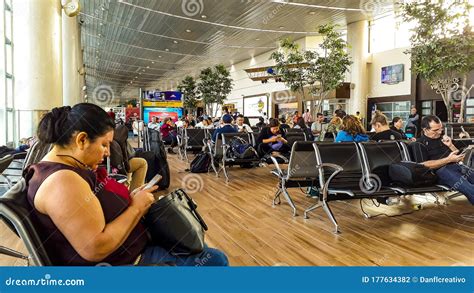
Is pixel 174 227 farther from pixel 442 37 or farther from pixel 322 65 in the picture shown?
pixel 322 65

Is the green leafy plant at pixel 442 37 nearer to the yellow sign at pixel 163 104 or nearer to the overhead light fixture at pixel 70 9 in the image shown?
the overhead light fixture at pixel 70 9

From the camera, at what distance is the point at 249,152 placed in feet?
23.7

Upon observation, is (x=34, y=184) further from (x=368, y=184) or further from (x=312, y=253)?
(x=368, y=184)

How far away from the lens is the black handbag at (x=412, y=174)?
4172 millimetres

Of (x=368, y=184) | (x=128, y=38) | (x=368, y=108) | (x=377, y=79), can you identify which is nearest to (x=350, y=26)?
(x=377, y=79)

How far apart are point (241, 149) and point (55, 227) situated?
5.96m

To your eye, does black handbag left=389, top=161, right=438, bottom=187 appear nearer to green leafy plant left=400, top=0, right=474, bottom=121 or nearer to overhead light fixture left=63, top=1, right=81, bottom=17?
green leafy plant left=400, top=0, right=474, bottom=121

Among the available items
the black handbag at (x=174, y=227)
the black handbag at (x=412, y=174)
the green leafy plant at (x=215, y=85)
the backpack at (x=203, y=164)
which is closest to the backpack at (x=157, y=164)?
the backpack at (x=203, y=164)

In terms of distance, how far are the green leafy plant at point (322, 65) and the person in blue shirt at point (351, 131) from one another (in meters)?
6.77

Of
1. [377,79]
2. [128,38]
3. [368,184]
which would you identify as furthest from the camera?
[128,38]

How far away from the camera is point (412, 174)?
4.16 metres

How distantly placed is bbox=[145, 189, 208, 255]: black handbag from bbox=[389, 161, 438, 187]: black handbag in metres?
3.27

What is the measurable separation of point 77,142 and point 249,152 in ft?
19.1

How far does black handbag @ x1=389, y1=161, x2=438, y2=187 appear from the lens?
4172mm
